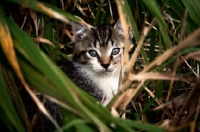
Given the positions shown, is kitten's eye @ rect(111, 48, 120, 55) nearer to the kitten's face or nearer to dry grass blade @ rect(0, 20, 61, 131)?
the kitten's face

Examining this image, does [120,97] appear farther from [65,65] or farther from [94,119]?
[65,65]

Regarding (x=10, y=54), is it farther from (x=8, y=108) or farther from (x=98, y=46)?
(x=98, y=46)

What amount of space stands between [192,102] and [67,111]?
1.26 ft

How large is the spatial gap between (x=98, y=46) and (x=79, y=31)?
0.47ft

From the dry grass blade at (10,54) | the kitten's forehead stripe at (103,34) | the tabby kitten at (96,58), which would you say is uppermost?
the dry grass blade at (10,54)

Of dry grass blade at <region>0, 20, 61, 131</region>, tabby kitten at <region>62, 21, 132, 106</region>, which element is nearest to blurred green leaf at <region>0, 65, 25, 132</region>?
dry grass blade at <region>0, 20, 61, 131</region>

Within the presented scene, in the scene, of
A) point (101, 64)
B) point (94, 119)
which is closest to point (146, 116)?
point (101, 64)

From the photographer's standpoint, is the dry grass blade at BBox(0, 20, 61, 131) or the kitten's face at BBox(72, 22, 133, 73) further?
the kitten's face at BBox(72, 22, 133, 73)

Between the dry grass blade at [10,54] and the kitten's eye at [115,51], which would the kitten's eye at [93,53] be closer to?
the kitten's eye at [115,51]

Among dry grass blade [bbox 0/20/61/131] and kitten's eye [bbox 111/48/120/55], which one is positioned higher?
dry grass blade [bbox 0/20/61/131]

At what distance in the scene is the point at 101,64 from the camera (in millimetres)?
1928

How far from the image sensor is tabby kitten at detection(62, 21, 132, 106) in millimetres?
1953

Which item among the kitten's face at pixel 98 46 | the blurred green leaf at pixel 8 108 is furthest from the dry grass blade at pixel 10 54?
the kitten's face at pixel 98 46

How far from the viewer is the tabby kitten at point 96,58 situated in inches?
76.9
